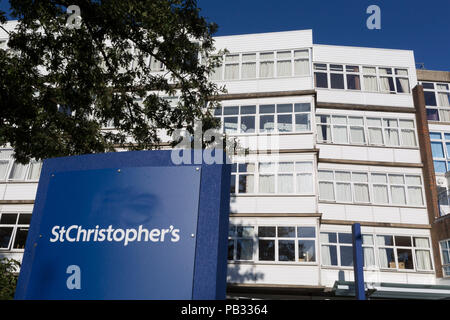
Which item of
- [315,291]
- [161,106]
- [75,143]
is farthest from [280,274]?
[75,143]

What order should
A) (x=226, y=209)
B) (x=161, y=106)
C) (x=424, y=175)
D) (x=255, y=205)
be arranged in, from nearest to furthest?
(x=226, y=209), (x=161, y=106), (x=255, y=205), (x=424, y=175)

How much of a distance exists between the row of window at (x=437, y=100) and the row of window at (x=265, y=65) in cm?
854

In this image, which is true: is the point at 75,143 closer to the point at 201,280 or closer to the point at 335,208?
the point at 201,280

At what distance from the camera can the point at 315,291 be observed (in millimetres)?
16219

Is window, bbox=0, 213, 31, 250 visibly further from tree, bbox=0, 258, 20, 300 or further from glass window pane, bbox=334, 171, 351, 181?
glass window pane, bbox=334, 171, 351, 181

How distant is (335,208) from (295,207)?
2791 millimetres

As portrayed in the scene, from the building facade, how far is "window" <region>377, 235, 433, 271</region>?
0.05 m

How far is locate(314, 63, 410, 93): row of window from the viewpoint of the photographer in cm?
2125

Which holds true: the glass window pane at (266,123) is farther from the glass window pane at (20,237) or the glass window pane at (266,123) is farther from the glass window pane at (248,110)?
the glass window pane at (20,237)

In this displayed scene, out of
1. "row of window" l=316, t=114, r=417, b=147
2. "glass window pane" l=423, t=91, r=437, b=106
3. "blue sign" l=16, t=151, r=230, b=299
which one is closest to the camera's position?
"blue sign" l=16, t=151, r=230, b=299

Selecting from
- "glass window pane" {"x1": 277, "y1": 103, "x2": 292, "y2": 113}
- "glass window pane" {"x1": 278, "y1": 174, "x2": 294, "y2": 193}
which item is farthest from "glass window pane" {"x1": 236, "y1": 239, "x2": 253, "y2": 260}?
"glass window pane" {"x1": 277, "y1": 103, "x2": 292, "y2": 113}

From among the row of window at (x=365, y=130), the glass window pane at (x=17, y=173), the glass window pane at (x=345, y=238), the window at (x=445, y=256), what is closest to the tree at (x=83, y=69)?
the glass window pane at (x=345, y=238)

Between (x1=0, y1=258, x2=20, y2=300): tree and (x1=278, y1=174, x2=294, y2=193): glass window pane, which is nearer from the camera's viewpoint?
(x1=0, y1=258, x2=20, y2=300): tree
